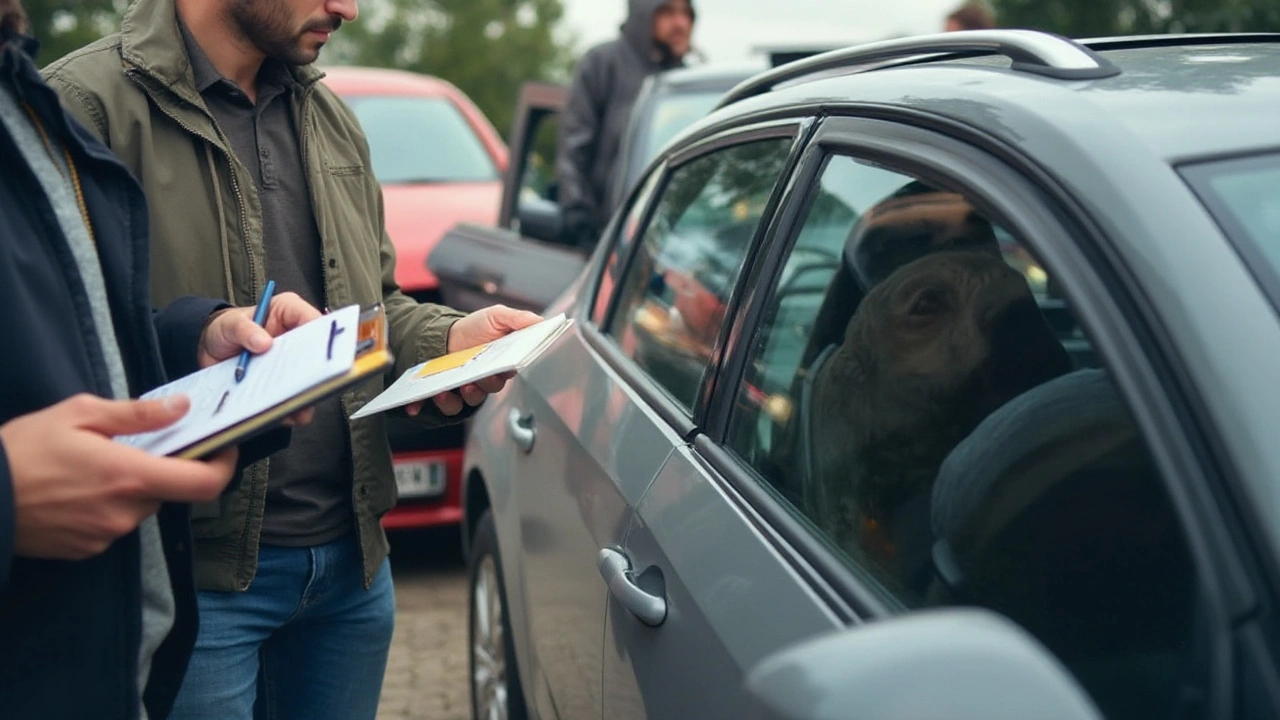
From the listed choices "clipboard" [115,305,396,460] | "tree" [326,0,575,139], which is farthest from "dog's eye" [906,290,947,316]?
"tree" [326,0,575,139]

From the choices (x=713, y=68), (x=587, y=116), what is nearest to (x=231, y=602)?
(x=713, y=68)

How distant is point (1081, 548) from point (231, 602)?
1.25 metres

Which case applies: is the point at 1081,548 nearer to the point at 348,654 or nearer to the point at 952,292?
the point at 952,292

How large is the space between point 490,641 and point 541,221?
243 cm

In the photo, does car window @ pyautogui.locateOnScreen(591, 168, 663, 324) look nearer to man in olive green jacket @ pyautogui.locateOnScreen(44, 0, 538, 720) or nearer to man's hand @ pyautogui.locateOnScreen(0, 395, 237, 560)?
man in olive green jacket @ pyautogui.locateOnScreen(44, 0, 538, 720)

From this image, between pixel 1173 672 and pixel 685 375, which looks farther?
pixel 685 375

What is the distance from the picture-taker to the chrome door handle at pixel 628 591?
6.26 feet

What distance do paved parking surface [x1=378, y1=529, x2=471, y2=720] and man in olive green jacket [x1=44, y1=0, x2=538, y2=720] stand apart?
5.62 ft

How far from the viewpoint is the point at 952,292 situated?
1896 millimetres

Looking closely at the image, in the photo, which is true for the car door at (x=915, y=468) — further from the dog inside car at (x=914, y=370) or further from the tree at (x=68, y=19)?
the tree at (x=68, y=19)

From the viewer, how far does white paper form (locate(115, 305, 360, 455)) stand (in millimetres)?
1436

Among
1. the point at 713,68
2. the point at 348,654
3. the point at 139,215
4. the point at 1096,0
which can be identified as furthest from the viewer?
the point at 1096,0

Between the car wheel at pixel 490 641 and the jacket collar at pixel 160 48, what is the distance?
140 centimetres

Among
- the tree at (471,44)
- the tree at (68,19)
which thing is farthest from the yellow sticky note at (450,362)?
the tree at (471,44)
